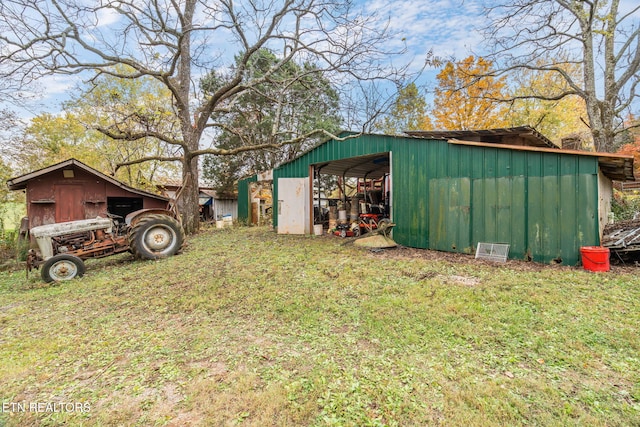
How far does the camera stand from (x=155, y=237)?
21.4ft

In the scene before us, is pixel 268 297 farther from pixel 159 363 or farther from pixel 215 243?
pixel 215 243

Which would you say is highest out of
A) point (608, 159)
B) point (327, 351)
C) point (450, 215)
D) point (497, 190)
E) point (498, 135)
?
point (498, 135)

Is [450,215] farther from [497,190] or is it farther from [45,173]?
[45,173]

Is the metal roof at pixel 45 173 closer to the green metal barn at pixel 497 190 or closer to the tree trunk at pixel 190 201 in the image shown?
the tree trunk at pixel 190 201

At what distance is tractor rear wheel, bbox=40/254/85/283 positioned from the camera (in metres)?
4.92

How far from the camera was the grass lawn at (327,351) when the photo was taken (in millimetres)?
1791

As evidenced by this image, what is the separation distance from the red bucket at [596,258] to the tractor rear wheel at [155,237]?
8.47 m

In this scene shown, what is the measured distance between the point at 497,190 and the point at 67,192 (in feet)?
37.8

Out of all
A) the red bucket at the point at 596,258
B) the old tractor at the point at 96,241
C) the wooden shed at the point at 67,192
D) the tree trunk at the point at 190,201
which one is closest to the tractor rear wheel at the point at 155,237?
the old tractor at the point at 96,241

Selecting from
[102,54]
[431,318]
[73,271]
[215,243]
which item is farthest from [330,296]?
[102,54]

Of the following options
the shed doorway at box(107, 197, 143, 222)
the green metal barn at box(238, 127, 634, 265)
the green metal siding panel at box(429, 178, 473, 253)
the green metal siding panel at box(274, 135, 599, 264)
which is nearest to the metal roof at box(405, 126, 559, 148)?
the green metal barn at box(238, 127, 634, 265)

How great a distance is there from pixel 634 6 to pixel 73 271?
17637 mm

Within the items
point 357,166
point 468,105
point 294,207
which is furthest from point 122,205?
point 468,105

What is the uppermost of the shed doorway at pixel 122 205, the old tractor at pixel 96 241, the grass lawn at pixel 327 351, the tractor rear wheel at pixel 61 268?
the shed doorway at pixel 122 205
